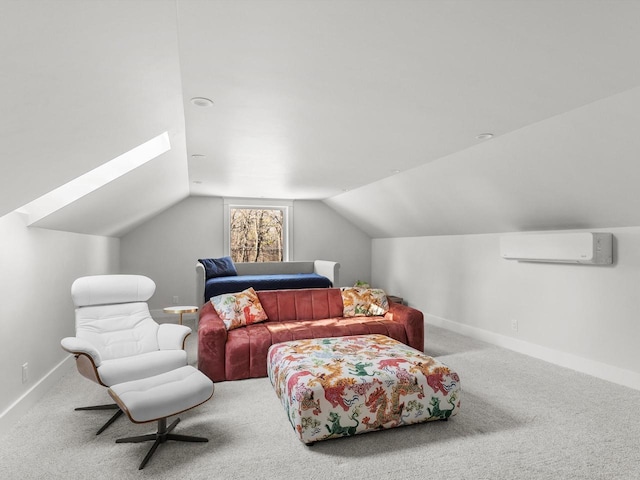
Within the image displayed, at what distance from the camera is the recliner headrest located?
10.2 feet

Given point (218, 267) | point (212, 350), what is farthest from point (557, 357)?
point (218, 267)

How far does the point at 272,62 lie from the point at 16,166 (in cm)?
142

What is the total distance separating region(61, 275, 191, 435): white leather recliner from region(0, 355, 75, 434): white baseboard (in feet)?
1.28

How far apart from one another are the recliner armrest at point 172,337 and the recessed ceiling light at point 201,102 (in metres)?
1.74

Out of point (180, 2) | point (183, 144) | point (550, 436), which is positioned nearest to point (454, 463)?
point (550, 436)

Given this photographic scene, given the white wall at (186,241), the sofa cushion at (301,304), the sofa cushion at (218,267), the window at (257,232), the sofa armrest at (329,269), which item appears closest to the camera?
the sofa cushion at (301,304)

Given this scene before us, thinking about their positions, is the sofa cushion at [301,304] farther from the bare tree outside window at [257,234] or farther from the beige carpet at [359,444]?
the bare tree outside window at [257,234]

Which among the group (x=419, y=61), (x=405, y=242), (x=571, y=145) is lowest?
(x=405, y=242)

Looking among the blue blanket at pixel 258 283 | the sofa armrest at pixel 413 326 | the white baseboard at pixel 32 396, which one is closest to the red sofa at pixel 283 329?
the sofa armrest at pixel 413 326

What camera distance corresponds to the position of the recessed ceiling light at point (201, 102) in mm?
2434

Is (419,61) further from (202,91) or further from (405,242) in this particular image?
(405,242)

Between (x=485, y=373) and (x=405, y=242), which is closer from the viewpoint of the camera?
(x=485, y=373)

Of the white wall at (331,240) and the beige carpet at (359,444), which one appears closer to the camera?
the beige carpet at (359,444)

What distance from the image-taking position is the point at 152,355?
281 cm
